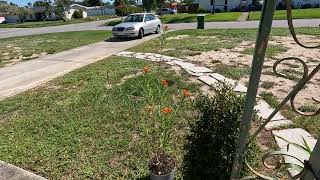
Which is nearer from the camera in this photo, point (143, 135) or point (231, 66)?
point (143, 135)

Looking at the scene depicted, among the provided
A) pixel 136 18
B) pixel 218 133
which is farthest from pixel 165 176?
pixel 136 18

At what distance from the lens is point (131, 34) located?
55.2 feet

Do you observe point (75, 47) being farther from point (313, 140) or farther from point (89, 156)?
point (313, 140)

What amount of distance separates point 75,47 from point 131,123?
11143 millimetres

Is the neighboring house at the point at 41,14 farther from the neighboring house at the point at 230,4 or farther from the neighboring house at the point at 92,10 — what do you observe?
the neighboring house at the point at 230,4

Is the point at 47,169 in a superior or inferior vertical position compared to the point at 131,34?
inferior

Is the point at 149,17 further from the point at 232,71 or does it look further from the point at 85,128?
the point at 85,128

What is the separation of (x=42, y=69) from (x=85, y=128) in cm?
620

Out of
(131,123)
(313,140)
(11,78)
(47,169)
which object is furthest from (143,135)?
(11,78)

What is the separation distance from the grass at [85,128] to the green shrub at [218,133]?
848mm

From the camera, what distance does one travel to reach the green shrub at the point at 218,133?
3199mm

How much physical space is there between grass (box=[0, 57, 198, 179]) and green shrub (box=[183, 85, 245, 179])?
33.4 inches

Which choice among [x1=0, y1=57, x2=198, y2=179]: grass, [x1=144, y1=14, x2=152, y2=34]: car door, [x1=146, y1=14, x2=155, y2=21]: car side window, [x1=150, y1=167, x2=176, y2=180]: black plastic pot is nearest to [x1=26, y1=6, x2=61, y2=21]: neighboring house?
[x1=146, y1=14, x2=155, y2=21]: car side window

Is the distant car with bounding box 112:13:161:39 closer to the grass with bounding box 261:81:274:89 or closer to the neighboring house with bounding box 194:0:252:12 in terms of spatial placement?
the grass with bounding box 261:81:274:89
